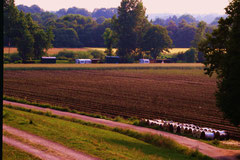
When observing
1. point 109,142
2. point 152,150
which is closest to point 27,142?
point 109,142

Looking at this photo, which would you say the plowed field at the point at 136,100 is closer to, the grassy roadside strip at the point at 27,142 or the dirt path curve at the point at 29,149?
the grassy roadside strip at the point at 27,142

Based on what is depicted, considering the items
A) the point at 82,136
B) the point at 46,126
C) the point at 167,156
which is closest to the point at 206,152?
the point at 167,156

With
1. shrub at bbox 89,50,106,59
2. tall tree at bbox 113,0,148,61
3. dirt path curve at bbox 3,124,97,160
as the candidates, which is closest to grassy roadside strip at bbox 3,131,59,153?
dirt path curve at bbox 3,124,97,160

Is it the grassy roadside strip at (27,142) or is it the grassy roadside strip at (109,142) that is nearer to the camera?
the grassy roadside strip at (27,142)

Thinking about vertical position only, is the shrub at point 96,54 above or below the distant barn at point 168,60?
above

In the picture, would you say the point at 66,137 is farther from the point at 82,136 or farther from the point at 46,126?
the point at 46,126

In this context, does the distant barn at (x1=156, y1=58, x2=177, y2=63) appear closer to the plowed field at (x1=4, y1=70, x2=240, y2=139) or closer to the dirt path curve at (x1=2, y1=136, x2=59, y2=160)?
the plowed field at (x1=4, y1=70, x2=240, y2=139)

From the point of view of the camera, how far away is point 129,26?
176 meters

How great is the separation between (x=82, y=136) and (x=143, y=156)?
6.43m

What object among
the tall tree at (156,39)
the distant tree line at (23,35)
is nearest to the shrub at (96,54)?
the tall tree at (156,39)

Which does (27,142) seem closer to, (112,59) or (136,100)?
(136,100)

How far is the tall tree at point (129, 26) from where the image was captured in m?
173

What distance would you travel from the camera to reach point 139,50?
578 feet

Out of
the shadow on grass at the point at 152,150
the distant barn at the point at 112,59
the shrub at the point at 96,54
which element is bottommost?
the shadow on grass at the point at 152,150
